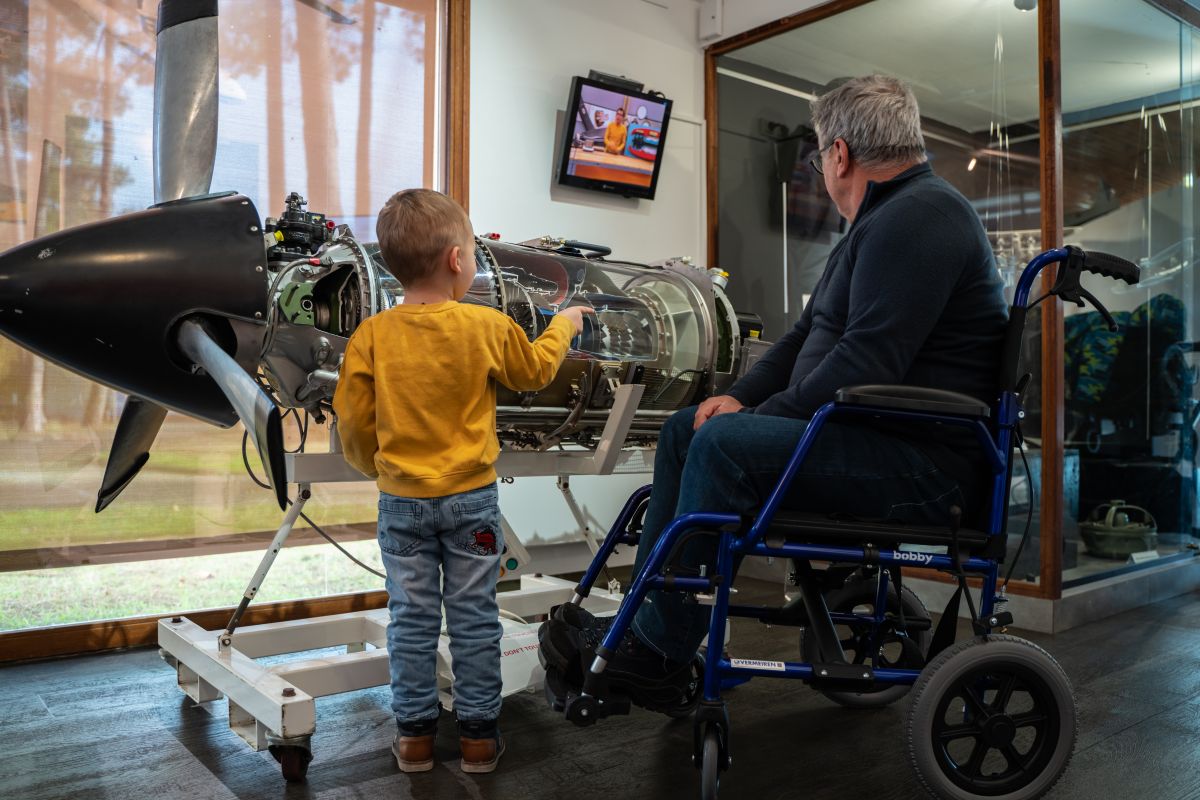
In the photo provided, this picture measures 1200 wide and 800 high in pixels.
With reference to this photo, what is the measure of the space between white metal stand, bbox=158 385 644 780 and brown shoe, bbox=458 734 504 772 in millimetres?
258

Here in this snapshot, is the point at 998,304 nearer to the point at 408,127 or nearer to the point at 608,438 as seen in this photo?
the point at 608,438

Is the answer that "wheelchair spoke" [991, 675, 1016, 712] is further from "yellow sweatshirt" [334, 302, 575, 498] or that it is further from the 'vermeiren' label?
"yellow sweatshirt" [334, 302, 575, 498]

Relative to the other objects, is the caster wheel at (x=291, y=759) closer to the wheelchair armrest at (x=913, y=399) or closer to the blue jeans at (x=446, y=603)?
the blue jeans at (x=446, y=603)

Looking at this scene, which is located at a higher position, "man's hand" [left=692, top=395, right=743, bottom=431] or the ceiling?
the ceiling

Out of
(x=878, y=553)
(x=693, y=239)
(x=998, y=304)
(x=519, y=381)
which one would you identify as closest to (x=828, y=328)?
(x=998, y=304)

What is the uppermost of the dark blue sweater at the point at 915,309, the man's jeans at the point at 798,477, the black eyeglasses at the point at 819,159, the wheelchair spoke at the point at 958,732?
the black eyeglasses at the point at 819,159

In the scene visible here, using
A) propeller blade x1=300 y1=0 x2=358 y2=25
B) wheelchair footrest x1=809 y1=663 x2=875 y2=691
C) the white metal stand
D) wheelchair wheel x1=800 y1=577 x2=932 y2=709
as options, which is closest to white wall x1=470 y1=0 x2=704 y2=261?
propeller blade x1=300 y1=0 x2=358 y2=25

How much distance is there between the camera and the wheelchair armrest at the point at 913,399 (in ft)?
5.10

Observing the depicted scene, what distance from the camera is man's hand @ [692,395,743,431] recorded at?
1.90m

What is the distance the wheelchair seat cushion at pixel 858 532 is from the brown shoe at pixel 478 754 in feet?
2.57

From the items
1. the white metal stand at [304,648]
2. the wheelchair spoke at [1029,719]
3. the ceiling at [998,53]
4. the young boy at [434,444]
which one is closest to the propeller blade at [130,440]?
the white metal stand at [304,648]

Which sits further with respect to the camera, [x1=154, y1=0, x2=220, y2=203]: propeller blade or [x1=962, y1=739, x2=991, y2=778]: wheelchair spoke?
[x1=154, y1=0, x2=220, y2=203]: propeller blade

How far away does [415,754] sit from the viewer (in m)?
1.95

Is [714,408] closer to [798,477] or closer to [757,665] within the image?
[798,477]
